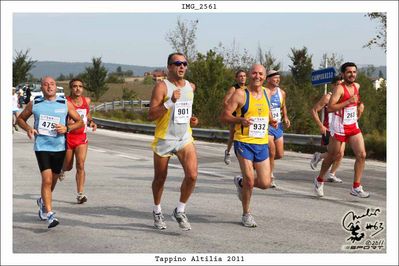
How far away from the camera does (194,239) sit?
262 inches

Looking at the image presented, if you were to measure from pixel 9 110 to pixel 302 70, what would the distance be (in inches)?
1288

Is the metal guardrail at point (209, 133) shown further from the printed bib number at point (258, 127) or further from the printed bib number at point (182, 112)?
Answer: the printed bib number at point (182, 112)

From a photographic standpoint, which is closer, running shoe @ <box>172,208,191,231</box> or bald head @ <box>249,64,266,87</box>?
running shoe @ <box>172,208,191,231</box>

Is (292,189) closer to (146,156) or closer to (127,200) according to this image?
(127,200)

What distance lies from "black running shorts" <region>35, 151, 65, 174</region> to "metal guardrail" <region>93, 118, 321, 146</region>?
33.0 ft

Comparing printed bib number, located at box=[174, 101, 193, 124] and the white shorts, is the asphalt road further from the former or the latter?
printed bib number, located at box=[174, 101, 193, 124]

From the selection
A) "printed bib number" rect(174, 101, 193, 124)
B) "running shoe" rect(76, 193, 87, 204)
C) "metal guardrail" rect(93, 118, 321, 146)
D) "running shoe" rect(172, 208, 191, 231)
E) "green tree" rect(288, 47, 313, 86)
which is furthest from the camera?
"green tree" rect(288, 47, 313, 86)

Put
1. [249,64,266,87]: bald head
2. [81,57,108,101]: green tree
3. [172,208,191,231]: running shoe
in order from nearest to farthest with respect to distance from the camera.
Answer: [172,208,191,231]: running shoe, [249,64,266,87]: bald head, [81,57,108,101]: green tree

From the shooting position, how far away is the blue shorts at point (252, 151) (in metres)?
7.35

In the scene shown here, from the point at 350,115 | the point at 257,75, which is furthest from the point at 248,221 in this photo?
the point at 350,115

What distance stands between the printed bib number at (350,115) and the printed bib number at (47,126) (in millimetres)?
4355

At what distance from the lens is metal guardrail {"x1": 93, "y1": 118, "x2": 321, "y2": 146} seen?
55.1 feet

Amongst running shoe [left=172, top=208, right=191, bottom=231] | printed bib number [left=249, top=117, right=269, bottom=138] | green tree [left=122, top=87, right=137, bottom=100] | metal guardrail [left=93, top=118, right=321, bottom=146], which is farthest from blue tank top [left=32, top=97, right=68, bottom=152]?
green tree [left=122, top=87, right=137, bottom=100]

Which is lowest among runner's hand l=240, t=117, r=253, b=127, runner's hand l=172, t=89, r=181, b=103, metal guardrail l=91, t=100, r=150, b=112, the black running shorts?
the black running shorts
